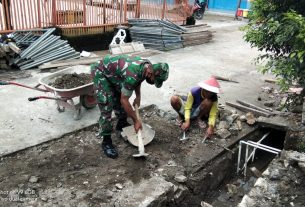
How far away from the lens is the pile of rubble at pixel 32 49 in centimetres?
768

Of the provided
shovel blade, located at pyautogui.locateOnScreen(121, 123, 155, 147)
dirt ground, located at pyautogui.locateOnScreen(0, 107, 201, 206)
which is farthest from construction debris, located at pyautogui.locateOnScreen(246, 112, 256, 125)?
shovel blade, located at pyautogui.locateOnScreen(121, 123, 155, 147)

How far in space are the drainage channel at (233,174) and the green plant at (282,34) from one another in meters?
1.10

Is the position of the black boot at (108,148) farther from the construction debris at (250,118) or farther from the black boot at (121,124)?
the construction debris at (250,118)

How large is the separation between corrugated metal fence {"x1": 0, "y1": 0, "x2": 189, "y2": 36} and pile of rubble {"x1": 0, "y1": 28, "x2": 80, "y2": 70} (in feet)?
0.89

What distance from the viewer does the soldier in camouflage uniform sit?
3.96 m

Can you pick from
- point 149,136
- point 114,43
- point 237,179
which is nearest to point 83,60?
point 114,43

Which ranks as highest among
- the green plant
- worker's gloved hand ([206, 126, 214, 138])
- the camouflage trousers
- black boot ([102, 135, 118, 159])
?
the green plant

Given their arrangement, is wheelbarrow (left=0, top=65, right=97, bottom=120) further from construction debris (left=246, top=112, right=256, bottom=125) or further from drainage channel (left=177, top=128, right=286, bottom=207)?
construction debris (left=246, top=112, right=256, bottom=125)

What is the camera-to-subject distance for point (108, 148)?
4602 mm

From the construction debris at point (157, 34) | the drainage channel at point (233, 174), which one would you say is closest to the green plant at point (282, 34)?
the drainage channel at point (233, 174)

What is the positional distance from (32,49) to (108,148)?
4521 millimetres

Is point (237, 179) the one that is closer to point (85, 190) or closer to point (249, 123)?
point (249, 123)

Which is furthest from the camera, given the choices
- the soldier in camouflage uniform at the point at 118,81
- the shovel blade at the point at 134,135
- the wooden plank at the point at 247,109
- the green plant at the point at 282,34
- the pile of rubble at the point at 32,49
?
the pile of rubble at the point at 32,49

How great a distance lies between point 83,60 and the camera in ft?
27.7
